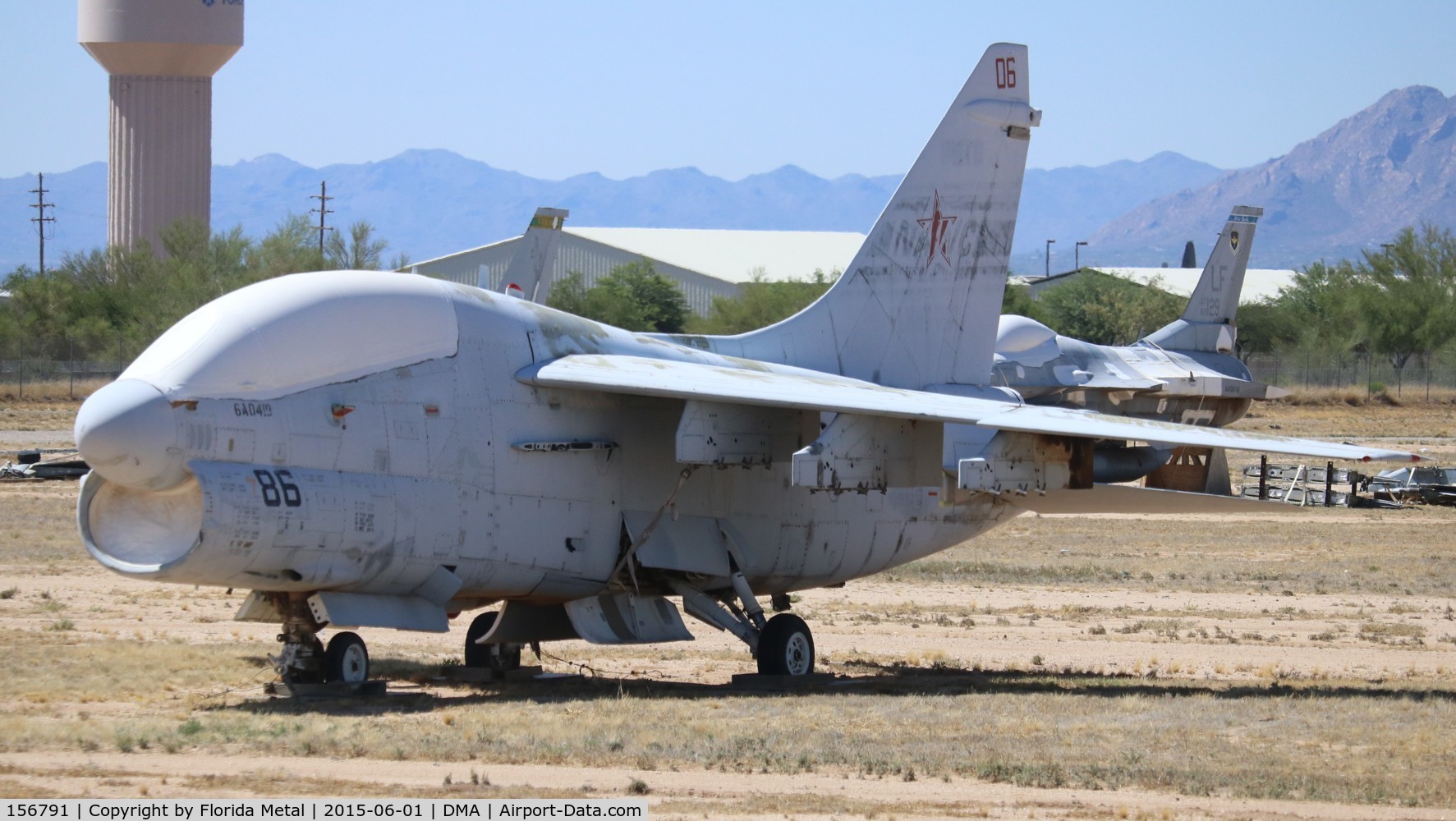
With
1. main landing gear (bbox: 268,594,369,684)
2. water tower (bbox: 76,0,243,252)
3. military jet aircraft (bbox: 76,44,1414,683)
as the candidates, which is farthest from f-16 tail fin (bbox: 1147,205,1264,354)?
water tower (bbox: 76,0,243,252)

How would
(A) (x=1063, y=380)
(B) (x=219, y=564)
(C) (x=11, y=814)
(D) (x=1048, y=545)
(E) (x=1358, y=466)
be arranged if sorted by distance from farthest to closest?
(E) (x=1358, y=466) < (A) (x=1063, y=380) < (D) (x=1048, y=545) < (B) (x=219, y=564) < (C) (x=11, y=814)

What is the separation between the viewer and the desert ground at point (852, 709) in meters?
10.4

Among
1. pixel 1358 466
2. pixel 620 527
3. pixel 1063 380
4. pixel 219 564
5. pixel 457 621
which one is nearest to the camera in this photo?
pixel 219 564

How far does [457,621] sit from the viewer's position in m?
22.1

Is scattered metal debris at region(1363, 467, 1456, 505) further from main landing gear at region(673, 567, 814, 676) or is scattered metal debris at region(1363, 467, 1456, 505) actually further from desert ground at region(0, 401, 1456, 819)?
main landing gear at region(673, 567, 814, 676)

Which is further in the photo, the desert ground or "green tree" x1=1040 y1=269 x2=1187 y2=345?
"green tree" x1=1040 y1=269 x2=1187 y2=345

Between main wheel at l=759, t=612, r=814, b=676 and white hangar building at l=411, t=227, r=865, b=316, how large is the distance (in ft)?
201

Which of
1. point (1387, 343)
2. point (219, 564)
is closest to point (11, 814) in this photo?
point (219, 564)

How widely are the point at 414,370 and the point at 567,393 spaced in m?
1.83

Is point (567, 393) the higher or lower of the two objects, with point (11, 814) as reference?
higher

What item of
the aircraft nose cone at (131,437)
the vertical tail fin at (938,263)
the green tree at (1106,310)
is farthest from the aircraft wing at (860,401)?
the green tree at (1106,310)

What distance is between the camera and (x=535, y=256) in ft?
67.8

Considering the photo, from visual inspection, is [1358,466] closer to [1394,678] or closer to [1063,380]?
[1063,380]

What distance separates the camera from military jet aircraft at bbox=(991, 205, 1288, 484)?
42.0 meters
